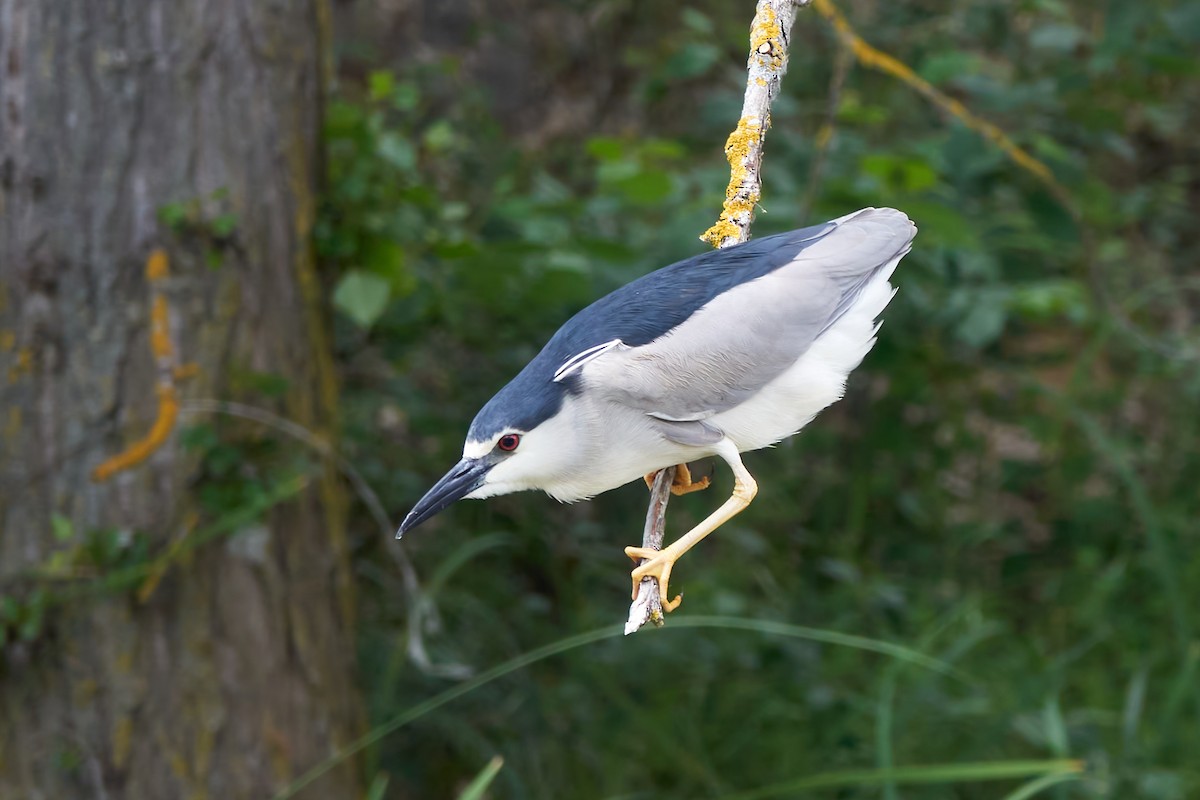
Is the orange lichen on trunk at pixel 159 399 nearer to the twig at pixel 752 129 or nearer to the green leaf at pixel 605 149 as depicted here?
the green leaf at pixel 605 149

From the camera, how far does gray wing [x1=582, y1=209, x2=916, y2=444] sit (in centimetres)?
176

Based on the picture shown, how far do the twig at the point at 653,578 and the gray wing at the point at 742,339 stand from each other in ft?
0.69

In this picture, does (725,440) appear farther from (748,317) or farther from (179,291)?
(179,291)

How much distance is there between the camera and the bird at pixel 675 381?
1.75 m

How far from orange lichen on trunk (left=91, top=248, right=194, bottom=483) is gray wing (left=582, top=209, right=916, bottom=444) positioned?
145 cm

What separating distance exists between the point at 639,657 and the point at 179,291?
186cm

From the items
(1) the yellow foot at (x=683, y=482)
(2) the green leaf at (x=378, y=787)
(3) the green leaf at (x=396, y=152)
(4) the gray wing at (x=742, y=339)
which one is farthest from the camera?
(3) the green leaf at (x=396, y=152)

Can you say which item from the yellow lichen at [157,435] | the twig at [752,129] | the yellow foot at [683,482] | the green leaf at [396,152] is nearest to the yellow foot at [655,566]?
the twig at [752,129]

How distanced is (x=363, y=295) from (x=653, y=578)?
1.36m

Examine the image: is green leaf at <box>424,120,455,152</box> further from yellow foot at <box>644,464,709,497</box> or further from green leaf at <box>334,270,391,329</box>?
yellow foot at <box>644,464,709,497</box>

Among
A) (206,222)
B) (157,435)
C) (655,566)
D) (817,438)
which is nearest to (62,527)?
(157,435)

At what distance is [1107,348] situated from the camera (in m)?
5.23

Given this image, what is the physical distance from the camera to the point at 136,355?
278 cm

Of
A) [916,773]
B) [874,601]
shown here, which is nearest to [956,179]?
[874,601]
